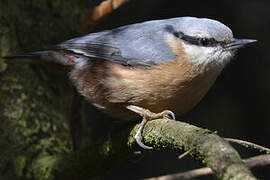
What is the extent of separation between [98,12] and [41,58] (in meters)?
0.56

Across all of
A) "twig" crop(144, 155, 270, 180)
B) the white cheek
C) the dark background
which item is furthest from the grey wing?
the dark background

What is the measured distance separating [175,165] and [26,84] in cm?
190

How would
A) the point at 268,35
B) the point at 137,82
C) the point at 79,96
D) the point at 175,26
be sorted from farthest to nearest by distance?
1. the point at 268,35
2. the point at 79,96
3. the point at 175,26
4. the point at 137,82

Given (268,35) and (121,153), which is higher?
(268,35)

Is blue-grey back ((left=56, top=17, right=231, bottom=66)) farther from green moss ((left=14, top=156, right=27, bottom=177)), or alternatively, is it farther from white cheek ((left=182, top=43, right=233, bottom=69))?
green moss ((left=14, top=156, right=27, bottom=177))

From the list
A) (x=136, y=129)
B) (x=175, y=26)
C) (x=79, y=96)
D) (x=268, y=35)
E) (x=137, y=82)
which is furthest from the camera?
(x=268, y=35)

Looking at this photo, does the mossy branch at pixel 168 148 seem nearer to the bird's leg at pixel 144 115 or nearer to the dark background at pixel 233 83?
the bird's leg at pixel 144 115

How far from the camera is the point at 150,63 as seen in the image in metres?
2.49

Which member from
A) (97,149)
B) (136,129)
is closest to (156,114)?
(136,129)

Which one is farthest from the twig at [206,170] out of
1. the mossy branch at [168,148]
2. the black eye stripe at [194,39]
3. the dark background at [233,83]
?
the dark background at [233,83]

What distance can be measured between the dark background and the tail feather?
1355 mm

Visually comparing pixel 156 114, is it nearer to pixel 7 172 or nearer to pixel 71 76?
pixel 71 76

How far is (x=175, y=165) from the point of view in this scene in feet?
13.3

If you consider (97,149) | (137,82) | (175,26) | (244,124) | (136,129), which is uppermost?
(175,26)
